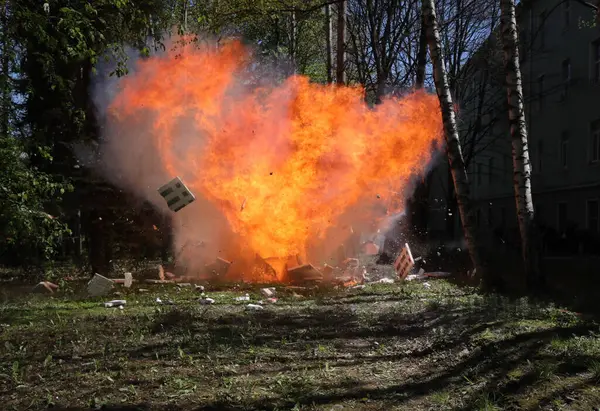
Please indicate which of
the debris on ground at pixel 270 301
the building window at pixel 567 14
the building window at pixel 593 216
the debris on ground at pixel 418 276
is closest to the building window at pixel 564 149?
the building window at pixel 593 216

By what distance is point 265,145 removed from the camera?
47.0 feet

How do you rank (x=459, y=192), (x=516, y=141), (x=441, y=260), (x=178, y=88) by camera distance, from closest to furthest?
1. (x=516, y=141)
2. (x=459, y=192)
3. (x=178, y=88)
4. (x=441, y=260)

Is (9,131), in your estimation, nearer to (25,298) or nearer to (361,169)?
(25,298)

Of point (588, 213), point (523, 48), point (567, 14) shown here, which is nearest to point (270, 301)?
point (588, 213)

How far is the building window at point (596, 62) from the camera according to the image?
22375mm

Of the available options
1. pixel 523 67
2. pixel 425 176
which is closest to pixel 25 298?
pixel 425 176

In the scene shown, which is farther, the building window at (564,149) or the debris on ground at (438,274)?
the building window at (564,149)

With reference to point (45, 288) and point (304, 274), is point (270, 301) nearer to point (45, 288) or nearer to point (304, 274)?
point (304, 274)

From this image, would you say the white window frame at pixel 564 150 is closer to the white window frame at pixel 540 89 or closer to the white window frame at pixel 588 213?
the white window frame at pixel 540 89

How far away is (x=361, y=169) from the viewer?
1472cm

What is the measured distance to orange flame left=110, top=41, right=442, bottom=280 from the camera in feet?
46.3

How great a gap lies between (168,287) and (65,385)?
23.8 feet

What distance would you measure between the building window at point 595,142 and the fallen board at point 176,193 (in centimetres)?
1754

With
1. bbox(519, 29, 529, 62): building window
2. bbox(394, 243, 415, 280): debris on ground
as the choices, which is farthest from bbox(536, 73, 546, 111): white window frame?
bbox(394, 243, 415, 280): debris on ground
